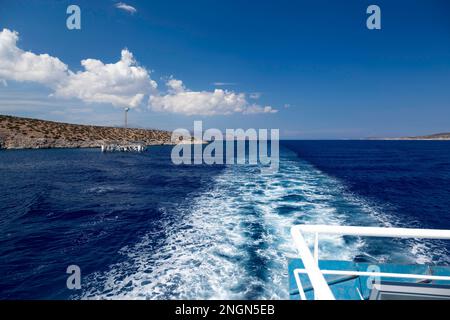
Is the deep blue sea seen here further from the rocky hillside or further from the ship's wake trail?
the rocky hillside

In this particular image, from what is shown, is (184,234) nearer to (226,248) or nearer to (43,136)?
(226,248)

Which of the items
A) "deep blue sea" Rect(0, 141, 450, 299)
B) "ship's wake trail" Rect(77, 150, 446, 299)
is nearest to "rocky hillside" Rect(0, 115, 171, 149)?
"deep blue sea" Rect(0, 141, 450, 299)

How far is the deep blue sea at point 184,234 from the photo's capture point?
332 inches

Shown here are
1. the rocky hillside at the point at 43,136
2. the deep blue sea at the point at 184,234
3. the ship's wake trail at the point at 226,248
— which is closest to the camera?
the ship's wake trail at the point at 226,248

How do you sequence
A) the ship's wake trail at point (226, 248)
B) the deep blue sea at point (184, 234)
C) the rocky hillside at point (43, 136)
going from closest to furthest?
the ship's wake trail at point (226, 248) < the deep blue sea at point (184, 234) < the rocky hillside at point (43, 136)

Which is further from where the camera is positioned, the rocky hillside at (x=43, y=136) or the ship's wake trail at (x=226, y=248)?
the rocky hillside at (x=43, y=136)

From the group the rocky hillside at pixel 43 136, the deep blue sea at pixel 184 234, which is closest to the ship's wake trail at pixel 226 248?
the deep blue sea at pixel 184 234

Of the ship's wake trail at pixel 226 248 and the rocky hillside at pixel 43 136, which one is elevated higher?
the rocky hillside at pixel 43 136

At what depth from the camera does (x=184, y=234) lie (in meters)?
12.9

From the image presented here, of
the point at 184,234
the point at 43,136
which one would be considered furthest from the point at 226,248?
the point at 43,136

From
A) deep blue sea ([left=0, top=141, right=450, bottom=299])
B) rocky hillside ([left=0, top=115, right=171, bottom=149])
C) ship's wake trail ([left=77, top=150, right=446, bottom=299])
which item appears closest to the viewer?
ship's wake trail ([left=77, top=150, right=446, bottom=299])

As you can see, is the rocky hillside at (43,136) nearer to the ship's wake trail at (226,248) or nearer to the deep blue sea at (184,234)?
the deep blue sea at (184,234)

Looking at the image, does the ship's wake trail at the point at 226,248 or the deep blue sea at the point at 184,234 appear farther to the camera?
the deep blue sea at the point at 184,234

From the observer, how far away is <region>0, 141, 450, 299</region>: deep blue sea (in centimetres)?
842
